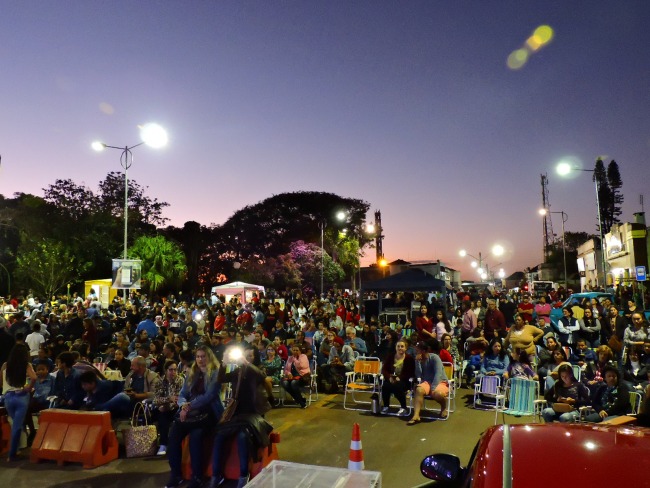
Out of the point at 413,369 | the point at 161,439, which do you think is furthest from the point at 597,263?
the point at 161,439

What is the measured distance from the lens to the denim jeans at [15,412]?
7.16 m

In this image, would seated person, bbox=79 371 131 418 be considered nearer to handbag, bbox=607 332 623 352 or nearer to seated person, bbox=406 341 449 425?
seated person, bbox=406 341 449 425

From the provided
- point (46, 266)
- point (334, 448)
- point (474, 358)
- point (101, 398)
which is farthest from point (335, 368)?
point (46, 266)

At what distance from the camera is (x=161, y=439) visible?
23.8ft

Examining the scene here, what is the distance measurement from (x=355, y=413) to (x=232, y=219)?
49263mm

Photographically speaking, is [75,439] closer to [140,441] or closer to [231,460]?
[140,441]

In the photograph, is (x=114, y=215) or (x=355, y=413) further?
(x=114, y=215)

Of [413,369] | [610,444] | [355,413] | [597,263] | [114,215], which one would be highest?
[114,215]

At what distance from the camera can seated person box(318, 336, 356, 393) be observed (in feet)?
39.5

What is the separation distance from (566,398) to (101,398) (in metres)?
7.12

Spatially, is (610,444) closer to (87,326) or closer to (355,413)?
(355,413)

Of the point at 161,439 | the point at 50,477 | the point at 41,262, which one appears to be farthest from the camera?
the point at 41,262

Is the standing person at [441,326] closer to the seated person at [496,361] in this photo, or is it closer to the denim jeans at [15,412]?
the seated person at [496,361]

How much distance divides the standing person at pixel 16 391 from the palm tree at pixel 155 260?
31.2m
